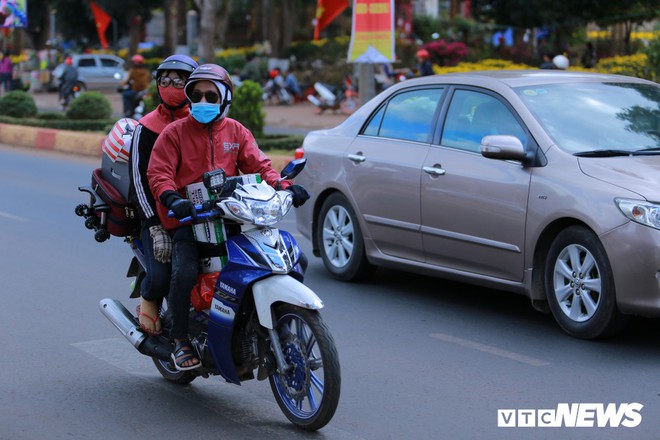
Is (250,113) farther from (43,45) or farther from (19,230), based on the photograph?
Answer: (43,45)

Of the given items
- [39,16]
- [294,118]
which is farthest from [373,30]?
[39,16]

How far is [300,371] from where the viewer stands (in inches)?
199

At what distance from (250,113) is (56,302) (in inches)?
487

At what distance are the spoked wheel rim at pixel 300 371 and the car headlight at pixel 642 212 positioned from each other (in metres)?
2.37

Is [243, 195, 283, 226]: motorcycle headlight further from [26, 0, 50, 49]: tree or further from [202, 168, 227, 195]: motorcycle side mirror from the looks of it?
[26, 0, 50, 49]: tree

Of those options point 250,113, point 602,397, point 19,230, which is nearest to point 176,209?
point 602,397

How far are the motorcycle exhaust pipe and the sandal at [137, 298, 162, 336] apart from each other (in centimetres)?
5

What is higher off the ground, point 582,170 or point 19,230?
point 582,170

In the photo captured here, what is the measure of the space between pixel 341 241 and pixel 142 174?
11.2ft

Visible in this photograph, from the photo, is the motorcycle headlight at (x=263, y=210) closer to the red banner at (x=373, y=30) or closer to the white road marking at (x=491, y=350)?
the white road marking at (x=491, y=350)

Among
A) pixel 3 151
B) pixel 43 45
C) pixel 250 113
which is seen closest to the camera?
pixel 250 113

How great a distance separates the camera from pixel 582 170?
689 centimetres

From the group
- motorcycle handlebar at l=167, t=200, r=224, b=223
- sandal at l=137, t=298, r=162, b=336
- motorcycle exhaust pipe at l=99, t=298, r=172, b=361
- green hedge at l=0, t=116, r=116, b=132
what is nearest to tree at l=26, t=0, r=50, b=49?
green hedge at l=0, t=116, r=116, b=132

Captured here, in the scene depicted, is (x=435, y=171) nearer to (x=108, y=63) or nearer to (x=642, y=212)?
(x=642, y=212)
